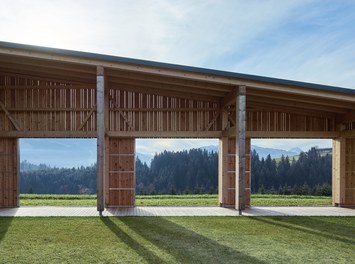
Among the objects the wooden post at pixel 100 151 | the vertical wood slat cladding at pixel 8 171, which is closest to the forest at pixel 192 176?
the vertical wood slat cladding at pixel 8 171

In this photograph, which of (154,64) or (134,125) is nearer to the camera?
(154,64)

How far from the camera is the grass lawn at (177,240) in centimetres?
565

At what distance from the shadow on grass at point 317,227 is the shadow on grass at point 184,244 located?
2609 millimetres

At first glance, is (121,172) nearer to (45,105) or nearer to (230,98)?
(45,105)

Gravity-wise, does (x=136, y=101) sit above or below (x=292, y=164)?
above

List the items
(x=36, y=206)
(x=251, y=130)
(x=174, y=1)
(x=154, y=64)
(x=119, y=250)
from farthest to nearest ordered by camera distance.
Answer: (x=251, y=130) < (x=36, y=206) < (x=174, y=1) < (x=154, y=64) < (x=119, y=250)

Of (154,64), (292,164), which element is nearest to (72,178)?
(292,164)

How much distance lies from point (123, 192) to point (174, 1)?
711cm

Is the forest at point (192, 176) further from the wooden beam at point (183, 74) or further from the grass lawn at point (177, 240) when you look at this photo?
the grass lawn at point (177, 240)

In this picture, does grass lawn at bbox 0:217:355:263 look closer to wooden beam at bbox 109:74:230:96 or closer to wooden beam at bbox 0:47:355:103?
wooden beam at bbox 0:47:355:103

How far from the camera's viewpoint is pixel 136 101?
12484 mm

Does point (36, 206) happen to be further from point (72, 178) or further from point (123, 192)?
point (72, 178)

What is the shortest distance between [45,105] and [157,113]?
167 inches

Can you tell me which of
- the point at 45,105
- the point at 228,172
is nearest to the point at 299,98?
the point at 228,172
